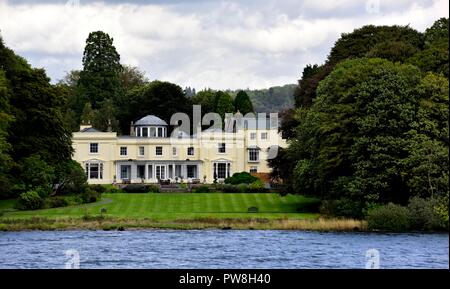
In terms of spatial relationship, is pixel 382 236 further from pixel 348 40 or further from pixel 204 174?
pixel 204 174

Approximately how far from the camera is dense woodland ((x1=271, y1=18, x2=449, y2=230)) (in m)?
52.7

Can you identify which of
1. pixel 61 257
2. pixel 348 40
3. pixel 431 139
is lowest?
pixel 61 257

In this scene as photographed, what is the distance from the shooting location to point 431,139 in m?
53.9

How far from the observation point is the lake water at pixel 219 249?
34938 mm

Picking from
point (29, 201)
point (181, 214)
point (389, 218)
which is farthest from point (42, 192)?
point (389, 218)

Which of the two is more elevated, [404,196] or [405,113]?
[405,113]

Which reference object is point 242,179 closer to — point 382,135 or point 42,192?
point 42,192

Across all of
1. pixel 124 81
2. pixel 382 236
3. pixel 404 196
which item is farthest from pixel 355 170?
pixel 124 81

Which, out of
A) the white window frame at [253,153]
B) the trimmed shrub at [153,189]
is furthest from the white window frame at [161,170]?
the trimmed shrub at [153,189]

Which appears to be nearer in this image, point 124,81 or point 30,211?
point 30,211

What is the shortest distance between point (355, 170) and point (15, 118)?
21.0 m

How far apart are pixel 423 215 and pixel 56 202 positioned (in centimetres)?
2465
